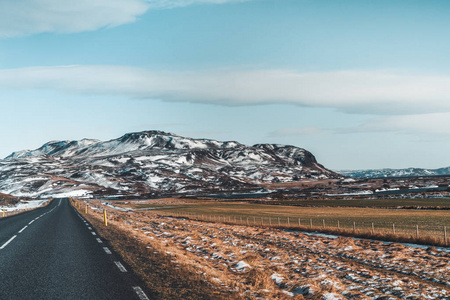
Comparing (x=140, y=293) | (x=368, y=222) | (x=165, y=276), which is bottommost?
(x=368, y=222)

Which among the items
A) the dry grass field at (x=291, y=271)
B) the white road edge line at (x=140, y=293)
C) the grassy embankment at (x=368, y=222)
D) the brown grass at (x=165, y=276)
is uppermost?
the white road edge line at (x=140, y=293)

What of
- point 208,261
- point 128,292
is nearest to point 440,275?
point 208,261

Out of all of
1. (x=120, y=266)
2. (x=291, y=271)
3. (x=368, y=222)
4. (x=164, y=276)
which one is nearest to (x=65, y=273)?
(x=120, y=266)

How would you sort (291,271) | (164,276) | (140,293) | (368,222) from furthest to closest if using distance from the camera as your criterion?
(368,222)
(291,271)
(164,276)
(140,293)

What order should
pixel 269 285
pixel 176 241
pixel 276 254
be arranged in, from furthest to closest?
pixel 176 241
pixel 276 254
pixel 269 285

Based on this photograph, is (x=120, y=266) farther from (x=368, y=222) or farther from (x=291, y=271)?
(x=368, y=222)

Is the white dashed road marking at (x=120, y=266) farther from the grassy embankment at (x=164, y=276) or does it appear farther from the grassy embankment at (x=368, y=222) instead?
the grassy embankment at (x=368, y=222)

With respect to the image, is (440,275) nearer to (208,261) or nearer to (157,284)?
(208,261)

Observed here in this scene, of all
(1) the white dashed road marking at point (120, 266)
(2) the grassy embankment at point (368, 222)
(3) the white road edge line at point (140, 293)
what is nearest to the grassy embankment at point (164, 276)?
(3) the white road edge line at point (140, 293)

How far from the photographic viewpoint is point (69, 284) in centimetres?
1089

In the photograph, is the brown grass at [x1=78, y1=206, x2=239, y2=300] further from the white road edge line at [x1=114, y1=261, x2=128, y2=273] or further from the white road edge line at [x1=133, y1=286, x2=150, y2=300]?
the white road edge line at [x1=114, y1=261, x2=128, y2=273]

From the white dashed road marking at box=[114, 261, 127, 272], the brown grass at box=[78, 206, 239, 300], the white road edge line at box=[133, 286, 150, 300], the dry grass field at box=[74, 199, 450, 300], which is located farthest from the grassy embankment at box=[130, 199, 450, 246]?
the white road edge line at box=[133, 286, 150, 300]

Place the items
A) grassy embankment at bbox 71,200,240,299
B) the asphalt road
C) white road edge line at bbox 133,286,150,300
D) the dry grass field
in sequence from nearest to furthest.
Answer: white road edge line at bbox 133,286,150,300 → grassy embankment at bbox 71,200,240,299 → the asphalt road → the dry grass field

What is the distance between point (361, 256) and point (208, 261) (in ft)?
30.3
